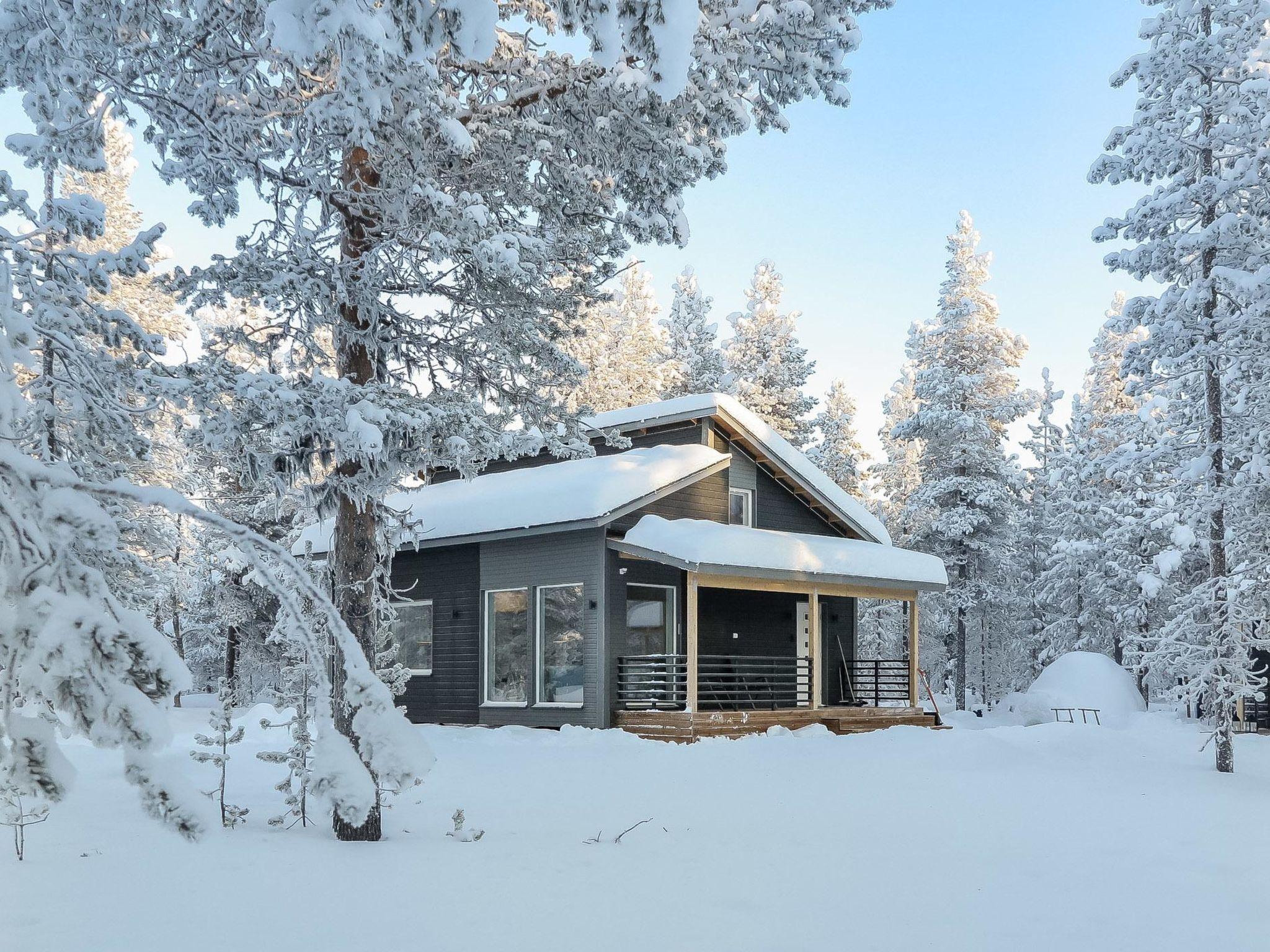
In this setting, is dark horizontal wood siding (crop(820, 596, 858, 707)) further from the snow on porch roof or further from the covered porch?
the snow on porch roof

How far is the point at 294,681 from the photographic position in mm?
9234

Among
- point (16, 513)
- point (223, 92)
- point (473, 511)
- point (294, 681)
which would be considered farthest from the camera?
point (473, 511)

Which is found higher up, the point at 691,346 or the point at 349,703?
the point at 691,346

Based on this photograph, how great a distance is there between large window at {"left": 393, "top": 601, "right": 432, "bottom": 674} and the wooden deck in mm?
4167

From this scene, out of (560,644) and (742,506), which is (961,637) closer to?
(742,506)

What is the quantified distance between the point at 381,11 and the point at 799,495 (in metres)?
17.0

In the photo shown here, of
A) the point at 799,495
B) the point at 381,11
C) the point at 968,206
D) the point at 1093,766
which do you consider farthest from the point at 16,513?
the point at 968,206

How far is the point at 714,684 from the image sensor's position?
16.7 meters

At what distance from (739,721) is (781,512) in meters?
5.54

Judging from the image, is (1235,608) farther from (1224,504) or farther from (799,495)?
(799,495)

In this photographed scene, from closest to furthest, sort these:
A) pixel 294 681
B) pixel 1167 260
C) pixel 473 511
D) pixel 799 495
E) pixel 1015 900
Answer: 1. pixel 1015 900
2. pixel 294 681
3. pixel 1167 260
4. pixel 473 511
5. pixel 799 495

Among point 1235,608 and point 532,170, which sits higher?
point 532,170

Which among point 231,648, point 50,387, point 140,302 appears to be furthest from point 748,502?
point 50,387

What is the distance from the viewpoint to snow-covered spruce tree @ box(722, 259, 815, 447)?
3484cm
